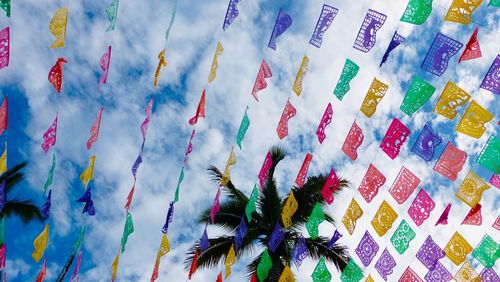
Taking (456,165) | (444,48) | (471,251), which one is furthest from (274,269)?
(444,48)

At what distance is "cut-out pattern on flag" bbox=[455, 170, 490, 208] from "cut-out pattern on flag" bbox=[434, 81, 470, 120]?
4.91ft

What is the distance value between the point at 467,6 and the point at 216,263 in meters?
10.7

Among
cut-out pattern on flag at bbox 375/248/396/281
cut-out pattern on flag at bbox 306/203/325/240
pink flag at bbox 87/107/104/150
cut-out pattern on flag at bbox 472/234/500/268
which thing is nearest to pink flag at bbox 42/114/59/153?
pink flag at bbox 87/107/104/150

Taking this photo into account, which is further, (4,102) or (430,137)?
(4,102)

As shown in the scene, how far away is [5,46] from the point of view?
8898 millimetres

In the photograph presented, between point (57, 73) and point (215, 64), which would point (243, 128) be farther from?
point (57, 73)

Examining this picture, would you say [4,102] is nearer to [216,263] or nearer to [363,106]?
[363,106]

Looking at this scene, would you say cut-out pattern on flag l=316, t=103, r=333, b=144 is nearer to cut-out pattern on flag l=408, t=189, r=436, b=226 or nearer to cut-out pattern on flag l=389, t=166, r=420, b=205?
cut-out pattern on flag l=389, t=166, r=420, b=205

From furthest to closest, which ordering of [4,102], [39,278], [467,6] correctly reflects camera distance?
[39,278] → [4,102] → [467,6]

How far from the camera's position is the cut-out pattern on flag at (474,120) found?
8.39m

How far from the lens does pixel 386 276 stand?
10453 mm

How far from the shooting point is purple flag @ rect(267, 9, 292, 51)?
9492 millimetres

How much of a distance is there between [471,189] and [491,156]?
85 centimetres

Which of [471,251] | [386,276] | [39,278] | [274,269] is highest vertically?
[471,251]
